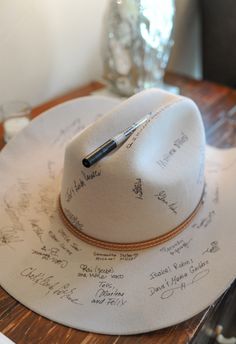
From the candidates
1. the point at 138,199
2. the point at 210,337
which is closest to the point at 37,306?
the point at 138,199

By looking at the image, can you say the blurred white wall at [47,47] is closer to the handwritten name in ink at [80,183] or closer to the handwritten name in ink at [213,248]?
the handwritten name in ink at [80,183]

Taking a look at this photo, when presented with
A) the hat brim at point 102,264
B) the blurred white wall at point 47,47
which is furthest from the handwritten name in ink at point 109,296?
the blurred white wall at point 47,47

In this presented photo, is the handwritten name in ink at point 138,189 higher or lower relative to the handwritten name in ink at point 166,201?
higher

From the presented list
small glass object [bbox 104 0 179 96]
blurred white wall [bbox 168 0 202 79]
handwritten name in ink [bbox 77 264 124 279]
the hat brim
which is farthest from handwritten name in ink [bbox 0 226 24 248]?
blurred white wall [bbox 168 0 202 79]

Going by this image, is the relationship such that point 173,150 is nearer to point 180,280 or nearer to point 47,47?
point 180,280

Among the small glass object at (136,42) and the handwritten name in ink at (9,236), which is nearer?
the handwritten name in ink at (9,236)

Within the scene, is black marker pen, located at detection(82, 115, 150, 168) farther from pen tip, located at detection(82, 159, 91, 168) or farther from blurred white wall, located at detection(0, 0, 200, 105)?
blurred white wall, located at detection(0, 0, 200, 105)
